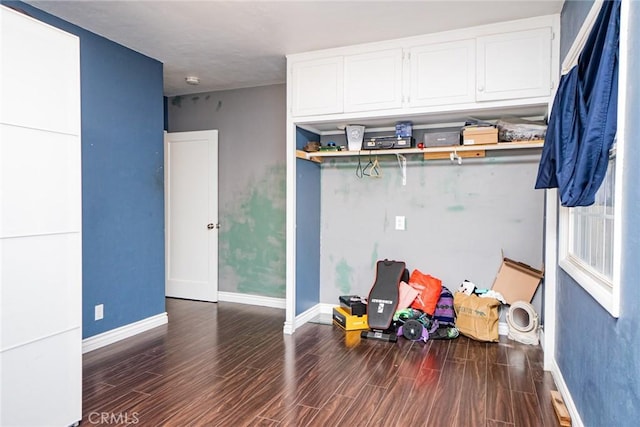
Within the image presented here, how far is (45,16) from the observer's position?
3.06m

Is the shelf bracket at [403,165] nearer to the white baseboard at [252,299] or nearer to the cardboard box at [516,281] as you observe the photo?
the cardboard box at [516,281]

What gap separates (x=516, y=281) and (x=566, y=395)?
1.31m

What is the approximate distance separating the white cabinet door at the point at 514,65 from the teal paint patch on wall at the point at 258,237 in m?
2.40

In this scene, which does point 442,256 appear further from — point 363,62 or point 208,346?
point 208,346

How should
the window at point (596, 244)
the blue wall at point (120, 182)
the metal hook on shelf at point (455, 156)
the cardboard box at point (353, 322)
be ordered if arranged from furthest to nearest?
the cardboard box at point (353, 322) < the metal hook on shelf at point (455, 156) < the blue wall at point (120, 182) < the window at point (596, 244)

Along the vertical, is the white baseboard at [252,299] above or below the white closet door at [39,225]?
below

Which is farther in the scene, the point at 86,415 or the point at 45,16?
the point at 45,16

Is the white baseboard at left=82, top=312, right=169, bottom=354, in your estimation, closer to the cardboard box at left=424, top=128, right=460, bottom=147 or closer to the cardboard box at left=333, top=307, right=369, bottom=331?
the cardboard box at left=333, top=307, right=369, bottom=331

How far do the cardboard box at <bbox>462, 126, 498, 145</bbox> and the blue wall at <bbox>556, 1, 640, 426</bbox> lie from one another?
149 cm

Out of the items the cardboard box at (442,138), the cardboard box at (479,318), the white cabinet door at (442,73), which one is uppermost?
the white cabinet door at (442,73)

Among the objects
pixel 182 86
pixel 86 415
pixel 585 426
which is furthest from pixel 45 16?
pixel 585 426

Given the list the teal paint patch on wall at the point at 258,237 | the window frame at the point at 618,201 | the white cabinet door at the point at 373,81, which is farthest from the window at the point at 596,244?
the teal paint patch on wall at the point at 258,237

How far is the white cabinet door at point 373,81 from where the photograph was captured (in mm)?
3406

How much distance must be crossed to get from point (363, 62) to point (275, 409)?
A: 2753 millimetres
